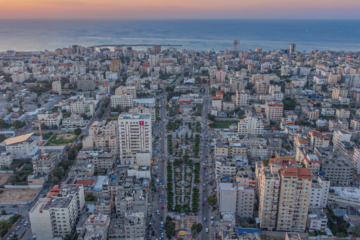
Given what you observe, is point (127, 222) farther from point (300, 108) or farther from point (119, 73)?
point (119, 73)

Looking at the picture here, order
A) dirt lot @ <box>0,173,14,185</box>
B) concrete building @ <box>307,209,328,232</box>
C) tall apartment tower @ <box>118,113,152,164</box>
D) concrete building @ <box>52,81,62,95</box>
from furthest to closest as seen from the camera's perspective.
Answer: concrete building @ <box>52,81,62,95</box>
tall apartment tower @ <box>118,113,152,164</box>
dirt lot @ <box>0,173,14,185</box>
concrete building @ <box>307,209,328,232</box>

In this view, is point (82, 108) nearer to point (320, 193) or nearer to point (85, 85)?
point (85, 85)

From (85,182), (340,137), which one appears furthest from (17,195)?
(340,137)

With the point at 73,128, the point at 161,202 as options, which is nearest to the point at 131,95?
the point at 73,128

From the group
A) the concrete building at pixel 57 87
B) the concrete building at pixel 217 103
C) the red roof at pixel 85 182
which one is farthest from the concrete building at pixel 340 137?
the concrete building at pixel 57 87

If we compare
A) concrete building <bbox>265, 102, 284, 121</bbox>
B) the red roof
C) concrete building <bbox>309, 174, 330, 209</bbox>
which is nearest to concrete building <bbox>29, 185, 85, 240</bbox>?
the red roof

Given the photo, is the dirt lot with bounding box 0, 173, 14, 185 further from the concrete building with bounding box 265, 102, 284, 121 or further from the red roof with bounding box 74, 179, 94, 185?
the concrete building with bounding box 265, 102, 284, 121
